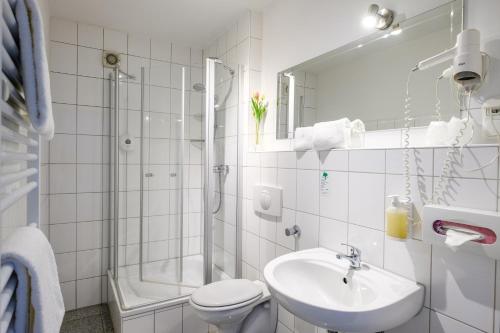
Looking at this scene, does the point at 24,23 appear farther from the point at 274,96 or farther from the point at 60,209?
the point at 60,209

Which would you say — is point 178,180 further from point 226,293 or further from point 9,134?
point 9,134

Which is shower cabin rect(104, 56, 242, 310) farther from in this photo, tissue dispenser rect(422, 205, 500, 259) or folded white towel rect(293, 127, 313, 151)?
tissue dispenser rect(422, 205, 500, 259)

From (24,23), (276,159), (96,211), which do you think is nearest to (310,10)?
(276,159)

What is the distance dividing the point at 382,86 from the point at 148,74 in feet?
5.12

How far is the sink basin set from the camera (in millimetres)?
889

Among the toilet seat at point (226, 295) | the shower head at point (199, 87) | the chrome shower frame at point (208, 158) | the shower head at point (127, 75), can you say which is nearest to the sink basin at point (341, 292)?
the toilet seat at point (226, 295)

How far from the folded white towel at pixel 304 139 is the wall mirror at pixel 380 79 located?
146mm

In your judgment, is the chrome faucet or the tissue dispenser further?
the chrome faucet

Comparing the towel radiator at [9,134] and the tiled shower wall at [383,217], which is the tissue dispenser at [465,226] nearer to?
the tiled shower wall at [383,217]

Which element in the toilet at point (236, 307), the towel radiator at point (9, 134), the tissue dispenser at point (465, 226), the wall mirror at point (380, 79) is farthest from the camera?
the toilet at point (236, 307)

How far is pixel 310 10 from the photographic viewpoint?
171 cm

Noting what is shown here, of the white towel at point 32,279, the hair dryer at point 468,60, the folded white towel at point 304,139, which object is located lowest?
the white towel at point 32,279

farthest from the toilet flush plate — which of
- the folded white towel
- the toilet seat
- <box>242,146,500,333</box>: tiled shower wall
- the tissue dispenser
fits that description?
the tissue dispenser

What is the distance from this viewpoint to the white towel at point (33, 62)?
2.08ft
